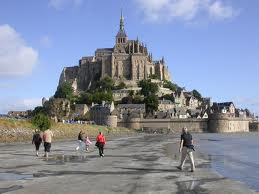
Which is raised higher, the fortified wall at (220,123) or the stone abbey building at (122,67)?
the stone abbey building at (122,67)

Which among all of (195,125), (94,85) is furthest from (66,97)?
(195,125)

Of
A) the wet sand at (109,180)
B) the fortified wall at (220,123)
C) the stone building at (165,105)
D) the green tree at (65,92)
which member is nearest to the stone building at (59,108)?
the green tree at (65,92)

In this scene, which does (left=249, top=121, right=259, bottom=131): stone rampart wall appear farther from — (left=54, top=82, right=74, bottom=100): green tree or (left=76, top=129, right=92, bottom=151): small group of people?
(left=76, top=129, right=92, bottom=151): small group of people

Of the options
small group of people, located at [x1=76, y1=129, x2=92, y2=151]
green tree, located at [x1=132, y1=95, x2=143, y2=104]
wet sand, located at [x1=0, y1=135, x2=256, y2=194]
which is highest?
green tree, located at [x1=132, y1=95, x2=143, y2=104]

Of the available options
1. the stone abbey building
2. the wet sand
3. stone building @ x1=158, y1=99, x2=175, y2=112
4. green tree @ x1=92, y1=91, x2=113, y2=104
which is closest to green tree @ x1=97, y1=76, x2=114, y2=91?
the stone abbey building

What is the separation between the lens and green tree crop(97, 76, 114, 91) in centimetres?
17975

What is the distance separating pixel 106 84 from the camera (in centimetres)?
18025

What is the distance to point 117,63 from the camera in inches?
7466

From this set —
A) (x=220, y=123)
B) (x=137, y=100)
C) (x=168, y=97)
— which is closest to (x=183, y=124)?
(x=220, y=123)

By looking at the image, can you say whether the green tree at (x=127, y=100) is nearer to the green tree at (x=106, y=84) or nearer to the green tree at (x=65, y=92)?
the green tree at (x=106, y=84)

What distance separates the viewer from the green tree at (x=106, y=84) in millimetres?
179750

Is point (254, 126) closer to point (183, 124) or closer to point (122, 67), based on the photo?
point (183, 124)

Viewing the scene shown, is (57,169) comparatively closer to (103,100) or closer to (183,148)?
(183,148)

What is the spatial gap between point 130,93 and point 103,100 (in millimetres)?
15225
